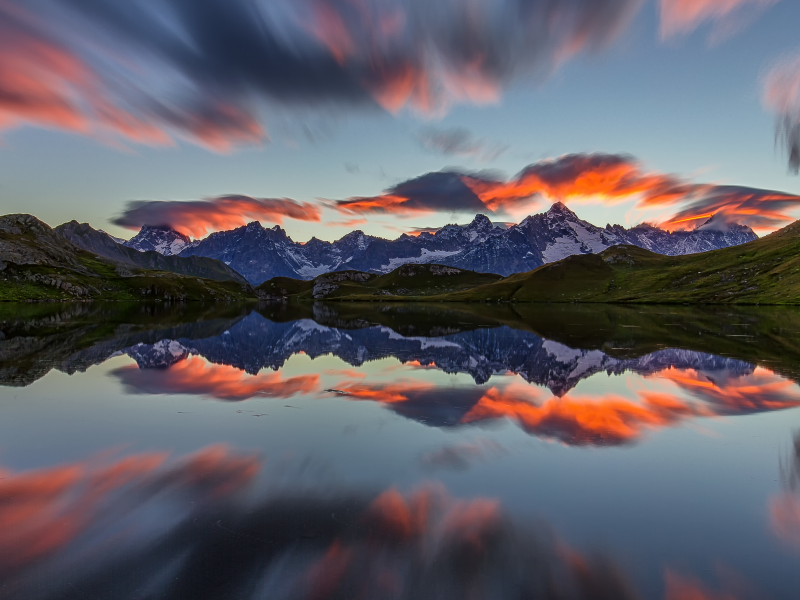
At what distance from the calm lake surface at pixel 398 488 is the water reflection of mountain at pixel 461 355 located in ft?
12.5

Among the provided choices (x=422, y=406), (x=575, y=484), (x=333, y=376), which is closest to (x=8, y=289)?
(x=333, y=376)

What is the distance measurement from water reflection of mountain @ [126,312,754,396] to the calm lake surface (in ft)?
12.5

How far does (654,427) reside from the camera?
21938 millimetres

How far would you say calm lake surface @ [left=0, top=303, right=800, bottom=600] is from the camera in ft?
32.9

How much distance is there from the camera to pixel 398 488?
14.6 m

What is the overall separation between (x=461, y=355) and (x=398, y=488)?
33.6m

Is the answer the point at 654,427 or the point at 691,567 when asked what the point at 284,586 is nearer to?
the point at 691,567

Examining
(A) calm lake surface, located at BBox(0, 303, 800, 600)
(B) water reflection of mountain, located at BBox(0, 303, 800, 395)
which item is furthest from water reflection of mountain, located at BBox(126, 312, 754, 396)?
(A) calm lake surface, located at BBox(0, 303, 800, 600)

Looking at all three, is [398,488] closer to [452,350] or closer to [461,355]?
[461,355]

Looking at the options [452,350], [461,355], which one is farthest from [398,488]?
[452,350]

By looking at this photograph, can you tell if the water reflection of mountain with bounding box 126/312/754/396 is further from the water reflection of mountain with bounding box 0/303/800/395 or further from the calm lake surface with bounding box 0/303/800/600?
the calm lake surface with bounding box 0/303/800/600

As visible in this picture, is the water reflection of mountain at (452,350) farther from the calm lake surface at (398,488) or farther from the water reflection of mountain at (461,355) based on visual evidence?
the calm lake surface at (398,488)

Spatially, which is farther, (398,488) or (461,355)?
(461,355)

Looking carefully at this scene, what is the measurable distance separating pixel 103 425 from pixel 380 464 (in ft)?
48.6
